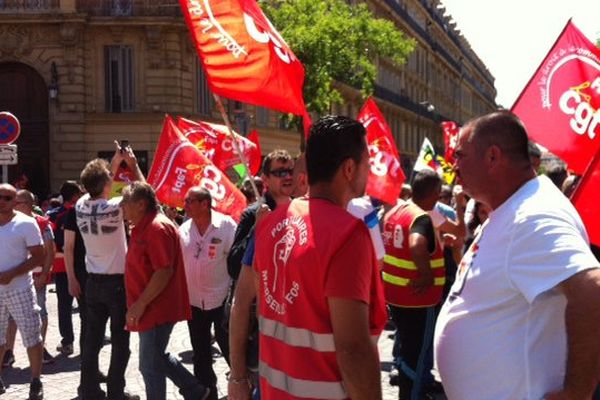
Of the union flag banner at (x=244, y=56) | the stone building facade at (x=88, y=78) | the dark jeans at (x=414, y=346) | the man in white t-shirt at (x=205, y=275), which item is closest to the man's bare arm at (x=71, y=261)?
the man in white t-shirt at (x=205, y=275)

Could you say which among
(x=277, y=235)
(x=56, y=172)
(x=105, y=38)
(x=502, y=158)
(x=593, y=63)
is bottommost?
(x=56, y=172)

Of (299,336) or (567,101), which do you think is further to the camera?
(567,101)

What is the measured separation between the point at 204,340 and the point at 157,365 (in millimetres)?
657

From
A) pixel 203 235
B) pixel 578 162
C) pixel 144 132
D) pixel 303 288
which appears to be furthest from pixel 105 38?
pixel 303 288

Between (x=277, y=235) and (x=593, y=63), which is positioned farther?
(x=593, y=63)

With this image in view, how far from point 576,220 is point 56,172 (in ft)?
91.5

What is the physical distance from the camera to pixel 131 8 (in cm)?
2961

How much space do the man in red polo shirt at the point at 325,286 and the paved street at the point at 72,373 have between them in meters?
3.92

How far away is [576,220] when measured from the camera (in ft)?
8.41

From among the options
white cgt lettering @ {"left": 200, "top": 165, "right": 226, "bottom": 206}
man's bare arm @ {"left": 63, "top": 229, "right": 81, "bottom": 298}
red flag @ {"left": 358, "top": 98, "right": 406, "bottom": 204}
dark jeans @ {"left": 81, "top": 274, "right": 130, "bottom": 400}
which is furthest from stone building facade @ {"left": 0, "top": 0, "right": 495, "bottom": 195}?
dark jeans @ {"left": 81, "top": 274, "right": 130, "bottom": 400}

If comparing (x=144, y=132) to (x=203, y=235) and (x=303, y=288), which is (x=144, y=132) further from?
(x=303, y=288)

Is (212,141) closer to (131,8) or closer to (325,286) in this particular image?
(325,286)

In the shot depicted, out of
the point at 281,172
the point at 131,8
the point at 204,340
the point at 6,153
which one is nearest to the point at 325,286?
the point at 281,172

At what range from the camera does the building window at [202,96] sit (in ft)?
101
